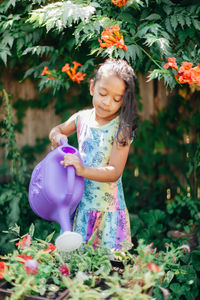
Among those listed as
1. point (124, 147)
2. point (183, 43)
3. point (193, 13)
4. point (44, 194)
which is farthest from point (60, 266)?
point (193, 13)

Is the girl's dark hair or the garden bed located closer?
the garden bed

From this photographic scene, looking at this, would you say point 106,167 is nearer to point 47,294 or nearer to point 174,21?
point 47,294

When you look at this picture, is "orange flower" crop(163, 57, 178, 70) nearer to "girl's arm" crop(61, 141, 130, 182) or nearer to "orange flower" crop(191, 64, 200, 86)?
"orange flower" crop(191, 64, 200, 86)

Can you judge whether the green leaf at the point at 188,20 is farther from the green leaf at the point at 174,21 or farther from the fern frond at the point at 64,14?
the fern frond at the point at 64,14

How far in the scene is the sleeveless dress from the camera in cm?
189

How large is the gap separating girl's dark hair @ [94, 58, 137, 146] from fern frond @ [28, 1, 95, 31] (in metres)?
0.48

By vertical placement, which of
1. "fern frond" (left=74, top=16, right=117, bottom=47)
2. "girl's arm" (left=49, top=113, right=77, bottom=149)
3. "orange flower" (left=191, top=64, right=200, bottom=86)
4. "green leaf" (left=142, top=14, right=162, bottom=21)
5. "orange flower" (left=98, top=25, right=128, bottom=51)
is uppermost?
"green leaf" (left=142, top=14, right=162, bottom=21)

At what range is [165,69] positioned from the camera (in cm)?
216

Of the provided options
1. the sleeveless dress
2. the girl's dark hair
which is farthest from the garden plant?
the girl's dark hair

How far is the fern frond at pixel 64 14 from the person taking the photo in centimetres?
216

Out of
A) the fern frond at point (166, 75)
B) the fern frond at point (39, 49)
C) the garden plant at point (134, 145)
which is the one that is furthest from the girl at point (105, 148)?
the fern frond at point (39, 49)

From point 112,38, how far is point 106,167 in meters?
0.75

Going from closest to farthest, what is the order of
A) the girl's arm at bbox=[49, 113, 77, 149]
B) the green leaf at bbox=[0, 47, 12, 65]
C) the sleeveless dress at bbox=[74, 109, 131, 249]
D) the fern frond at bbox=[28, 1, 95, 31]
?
the sleeveless dress at bbox=[74, 109, 131, 249], the girl's arm at bbox=[49, 113, 77, 149], the fern frond at bbox=[28, 1, 95, 31], the green leaf at bbox=[0, 47, 12, 65]

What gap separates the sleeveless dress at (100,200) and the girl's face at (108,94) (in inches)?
4.4
